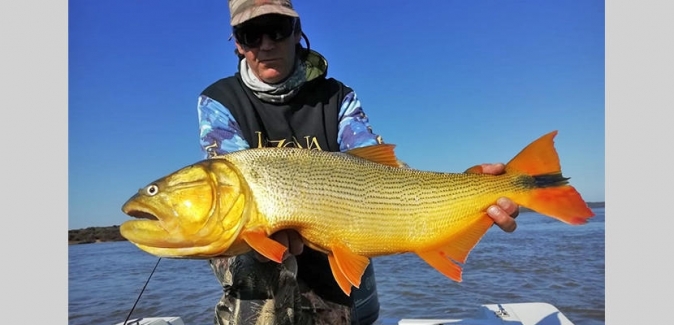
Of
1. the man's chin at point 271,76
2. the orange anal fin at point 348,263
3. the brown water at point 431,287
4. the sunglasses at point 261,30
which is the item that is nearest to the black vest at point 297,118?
the man's chin at point 271,76

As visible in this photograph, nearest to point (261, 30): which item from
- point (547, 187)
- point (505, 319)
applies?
point (547, 187)

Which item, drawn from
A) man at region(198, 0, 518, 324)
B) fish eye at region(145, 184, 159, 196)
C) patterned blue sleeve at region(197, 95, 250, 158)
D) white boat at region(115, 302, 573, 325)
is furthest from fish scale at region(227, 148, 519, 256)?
white boat at region(115, 302, 573, 325)

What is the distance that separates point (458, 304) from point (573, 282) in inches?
148

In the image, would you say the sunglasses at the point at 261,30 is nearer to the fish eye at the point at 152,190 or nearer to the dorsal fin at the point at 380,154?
the dorsal fin at the point at 380,154

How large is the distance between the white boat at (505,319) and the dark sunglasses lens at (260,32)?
11.7 ft

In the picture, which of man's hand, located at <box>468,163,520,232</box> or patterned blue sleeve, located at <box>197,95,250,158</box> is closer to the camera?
man's hand, located at <box>468,163,520,232</box>

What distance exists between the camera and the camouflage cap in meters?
3.56

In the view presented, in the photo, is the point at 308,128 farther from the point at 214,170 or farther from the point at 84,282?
the point at 84,282

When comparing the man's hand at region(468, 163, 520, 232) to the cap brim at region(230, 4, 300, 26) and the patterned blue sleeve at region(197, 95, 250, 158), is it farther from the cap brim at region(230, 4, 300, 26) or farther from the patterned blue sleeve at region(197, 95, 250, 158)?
the cap brim at region(230, 4, 300, 26)

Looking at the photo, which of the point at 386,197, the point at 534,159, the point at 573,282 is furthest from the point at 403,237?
the point at 573,282

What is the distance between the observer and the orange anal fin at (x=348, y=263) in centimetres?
277

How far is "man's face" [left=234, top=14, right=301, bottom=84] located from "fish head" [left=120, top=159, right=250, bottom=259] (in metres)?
1.42

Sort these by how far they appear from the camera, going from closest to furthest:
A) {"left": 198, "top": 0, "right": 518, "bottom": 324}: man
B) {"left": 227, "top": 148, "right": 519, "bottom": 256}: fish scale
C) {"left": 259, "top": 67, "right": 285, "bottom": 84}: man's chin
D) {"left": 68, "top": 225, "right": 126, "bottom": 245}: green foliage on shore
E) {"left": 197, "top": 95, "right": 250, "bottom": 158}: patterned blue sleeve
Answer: {"left": 227, "top": 148, "right": 519, "bottom": 256}: fish scale
{"left": 198, "top": 0, "right": 518, "bottom": 324}: man
{"left": 197, "top": 95, "right": 250, "bottom": 158}: patterned blue sleeve
{"left": 259, "top": 67, "right": 285, "bottom": 84}: man's chin
{"left": 68, "top": 225, "right": 126, "bottom": 245}: green foliage on shore

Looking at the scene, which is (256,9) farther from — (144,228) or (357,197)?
(144,228)
